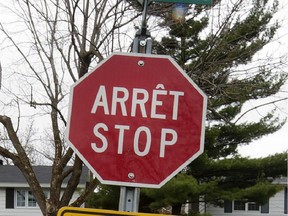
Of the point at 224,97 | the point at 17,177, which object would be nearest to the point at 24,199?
the point at 17,177

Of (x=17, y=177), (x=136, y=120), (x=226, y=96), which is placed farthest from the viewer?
(x=17, y=177)

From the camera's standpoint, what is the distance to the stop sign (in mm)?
2230

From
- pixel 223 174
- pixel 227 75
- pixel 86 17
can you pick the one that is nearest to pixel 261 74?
pixel 227 75

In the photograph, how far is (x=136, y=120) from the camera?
2.26 m

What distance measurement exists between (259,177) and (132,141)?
15.8 m

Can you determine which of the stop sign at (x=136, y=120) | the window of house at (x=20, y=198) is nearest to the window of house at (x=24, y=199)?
the window of house at (x=20, y=198)

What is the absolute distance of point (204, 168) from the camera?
1636 cm

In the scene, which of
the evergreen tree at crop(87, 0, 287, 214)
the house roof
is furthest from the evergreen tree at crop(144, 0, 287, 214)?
the house roof

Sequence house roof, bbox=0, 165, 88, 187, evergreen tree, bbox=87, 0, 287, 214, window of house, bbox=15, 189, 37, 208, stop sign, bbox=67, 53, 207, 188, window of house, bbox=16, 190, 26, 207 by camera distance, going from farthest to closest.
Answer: window of house, bbox=16, 190, 26, 207, window of house, bbox=15, 189, 37, 208, house roof, bbox=0, 165, 88, 187, evergreen tree, bbox=87, 0, 287, 214, stop sign, bbox=67, 53, 207, 188

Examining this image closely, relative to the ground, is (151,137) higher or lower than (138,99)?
lower

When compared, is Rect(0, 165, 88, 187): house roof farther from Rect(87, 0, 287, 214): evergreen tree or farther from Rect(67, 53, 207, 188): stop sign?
Rect(67, 53, 207, 188): stop sign

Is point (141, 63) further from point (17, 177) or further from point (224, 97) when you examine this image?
point (17, 177)

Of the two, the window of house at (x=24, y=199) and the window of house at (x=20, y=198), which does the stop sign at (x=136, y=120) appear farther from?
the window of house at (x=20, y=198)

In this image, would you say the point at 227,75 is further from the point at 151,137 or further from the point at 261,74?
the point at 151,137
